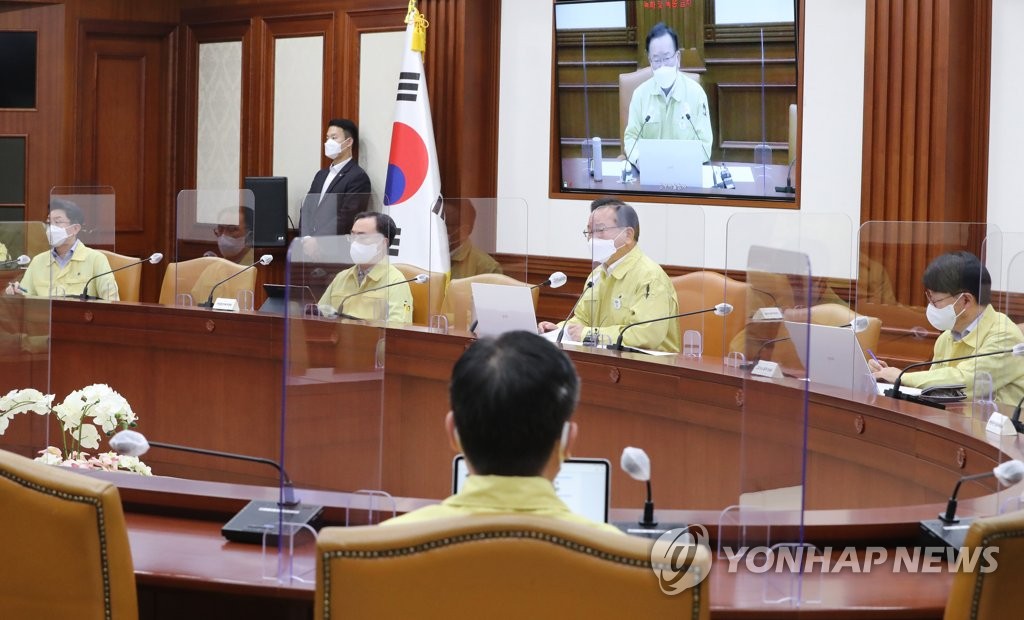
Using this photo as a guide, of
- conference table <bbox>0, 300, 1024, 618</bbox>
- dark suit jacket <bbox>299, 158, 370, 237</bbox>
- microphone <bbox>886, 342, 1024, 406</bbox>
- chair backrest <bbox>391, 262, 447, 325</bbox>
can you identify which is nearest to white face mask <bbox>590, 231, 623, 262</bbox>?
chair backrest <bbox>391, 262, 447, 325</bbox>

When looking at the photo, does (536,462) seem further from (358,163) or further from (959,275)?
(358,163)

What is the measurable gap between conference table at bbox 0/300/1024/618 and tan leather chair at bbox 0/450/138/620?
0.53 ft

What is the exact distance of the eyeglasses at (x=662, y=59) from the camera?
258 inches

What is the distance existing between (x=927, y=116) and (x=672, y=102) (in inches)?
58.0

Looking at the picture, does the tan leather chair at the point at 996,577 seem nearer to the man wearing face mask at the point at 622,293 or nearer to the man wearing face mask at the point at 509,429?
the man wearing face mask at the point at 509,429

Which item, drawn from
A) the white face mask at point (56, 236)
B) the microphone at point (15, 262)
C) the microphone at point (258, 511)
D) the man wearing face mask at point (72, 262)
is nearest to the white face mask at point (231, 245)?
the man wearing face mask at point (72, 262)

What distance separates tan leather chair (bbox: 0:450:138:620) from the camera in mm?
1640

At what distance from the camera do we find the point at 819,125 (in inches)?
239

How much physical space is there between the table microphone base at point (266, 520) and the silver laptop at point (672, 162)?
Answer: 473 cm

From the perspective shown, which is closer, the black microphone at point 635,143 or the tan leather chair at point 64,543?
the tan leather chair at point 64,543

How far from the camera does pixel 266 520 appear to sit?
202 cm

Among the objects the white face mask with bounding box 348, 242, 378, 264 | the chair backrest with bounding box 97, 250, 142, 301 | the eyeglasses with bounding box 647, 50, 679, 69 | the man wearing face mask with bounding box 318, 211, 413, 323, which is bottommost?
the chair backrest with bounding box 97, 250, 142, 301

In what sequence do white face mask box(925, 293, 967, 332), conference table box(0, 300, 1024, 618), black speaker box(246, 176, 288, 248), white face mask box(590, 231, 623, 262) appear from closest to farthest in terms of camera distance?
conference table box(0, 300, 1024, 618)
white face mask box(925, 293, 967, 332)
white face mask box(590, 231, 623, 262)
black speaker box(246, 176, 288, 248)

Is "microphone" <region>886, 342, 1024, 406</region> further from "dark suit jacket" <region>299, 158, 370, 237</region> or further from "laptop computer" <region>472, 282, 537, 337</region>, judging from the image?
"dark suit jacket" <region>299, 158, 370, 237</region>
